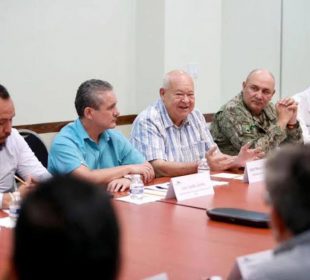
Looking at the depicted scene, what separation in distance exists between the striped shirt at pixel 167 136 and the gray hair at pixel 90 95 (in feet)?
1.55

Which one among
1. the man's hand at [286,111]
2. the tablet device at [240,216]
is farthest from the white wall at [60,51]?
the tablet device at [240,216]

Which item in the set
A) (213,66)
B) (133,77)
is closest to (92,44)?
(133,77)

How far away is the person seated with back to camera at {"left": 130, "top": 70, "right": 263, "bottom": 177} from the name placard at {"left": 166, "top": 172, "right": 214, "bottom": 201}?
688mm

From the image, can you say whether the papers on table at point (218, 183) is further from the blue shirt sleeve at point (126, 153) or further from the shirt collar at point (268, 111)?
the shirt collar at point (268, 111)

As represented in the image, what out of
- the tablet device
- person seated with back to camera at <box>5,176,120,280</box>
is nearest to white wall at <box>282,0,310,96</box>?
the tablet device

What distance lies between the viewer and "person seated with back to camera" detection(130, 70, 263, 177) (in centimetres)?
349

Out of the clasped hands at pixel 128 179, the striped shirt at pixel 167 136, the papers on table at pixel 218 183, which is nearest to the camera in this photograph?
the clasped hands at pixel 128 179

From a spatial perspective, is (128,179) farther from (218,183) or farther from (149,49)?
(149,49)

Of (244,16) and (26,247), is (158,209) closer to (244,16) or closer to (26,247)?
(26,247)

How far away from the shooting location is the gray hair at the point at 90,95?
10.6 ft

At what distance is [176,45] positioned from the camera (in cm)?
524

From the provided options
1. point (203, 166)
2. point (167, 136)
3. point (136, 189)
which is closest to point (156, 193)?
point (136, 189)

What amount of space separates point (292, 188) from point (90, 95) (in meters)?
2.27

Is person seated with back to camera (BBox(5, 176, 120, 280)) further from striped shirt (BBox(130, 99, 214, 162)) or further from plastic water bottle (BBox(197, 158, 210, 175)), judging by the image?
striped shirt (BBox(130, 99, 214, 162))
